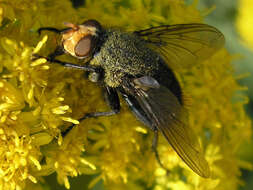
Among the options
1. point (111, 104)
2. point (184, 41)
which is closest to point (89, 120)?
point (111, 104)

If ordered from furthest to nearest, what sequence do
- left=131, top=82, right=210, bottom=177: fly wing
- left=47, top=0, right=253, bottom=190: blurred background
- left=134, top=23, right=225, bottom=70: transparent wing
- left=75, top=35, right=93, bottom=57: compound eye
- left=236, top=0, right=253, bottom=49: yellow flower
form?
left=236, top=0, right=253, bottom=49: yellow flower
left=47, top=0, right=253, bottom=190: blurred background
left=134, top=23, right=225, bottom=70: transparent wing
left=131, top=82, right=210, bottom=177: fly wing
left=75, top=35, right=93, bottom=57: compound eye

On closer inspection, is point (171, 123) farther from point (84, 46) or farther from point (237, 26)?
point (237, 26)

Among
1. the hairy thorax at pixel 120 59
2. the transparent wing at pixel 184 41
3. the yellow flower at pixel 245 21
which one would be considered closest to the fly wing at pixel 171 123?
the hairy thorax at pixel 120 59

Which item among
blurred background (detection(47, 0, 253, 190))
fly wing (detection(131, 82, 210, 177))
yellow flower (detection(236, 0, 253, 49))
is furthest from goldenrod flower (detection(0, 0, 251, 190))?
yellow flower (detection(236, 0, 253, 49))

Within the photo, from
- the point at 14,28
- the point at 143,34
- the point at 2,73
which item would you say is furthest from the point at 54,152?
the point at 143,34

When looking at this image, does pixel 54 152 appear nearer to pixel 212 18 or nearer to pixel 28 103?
pixel 28 103

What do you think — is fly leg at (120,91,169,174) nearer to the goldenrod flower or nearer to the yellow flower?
the goldenrod flower
